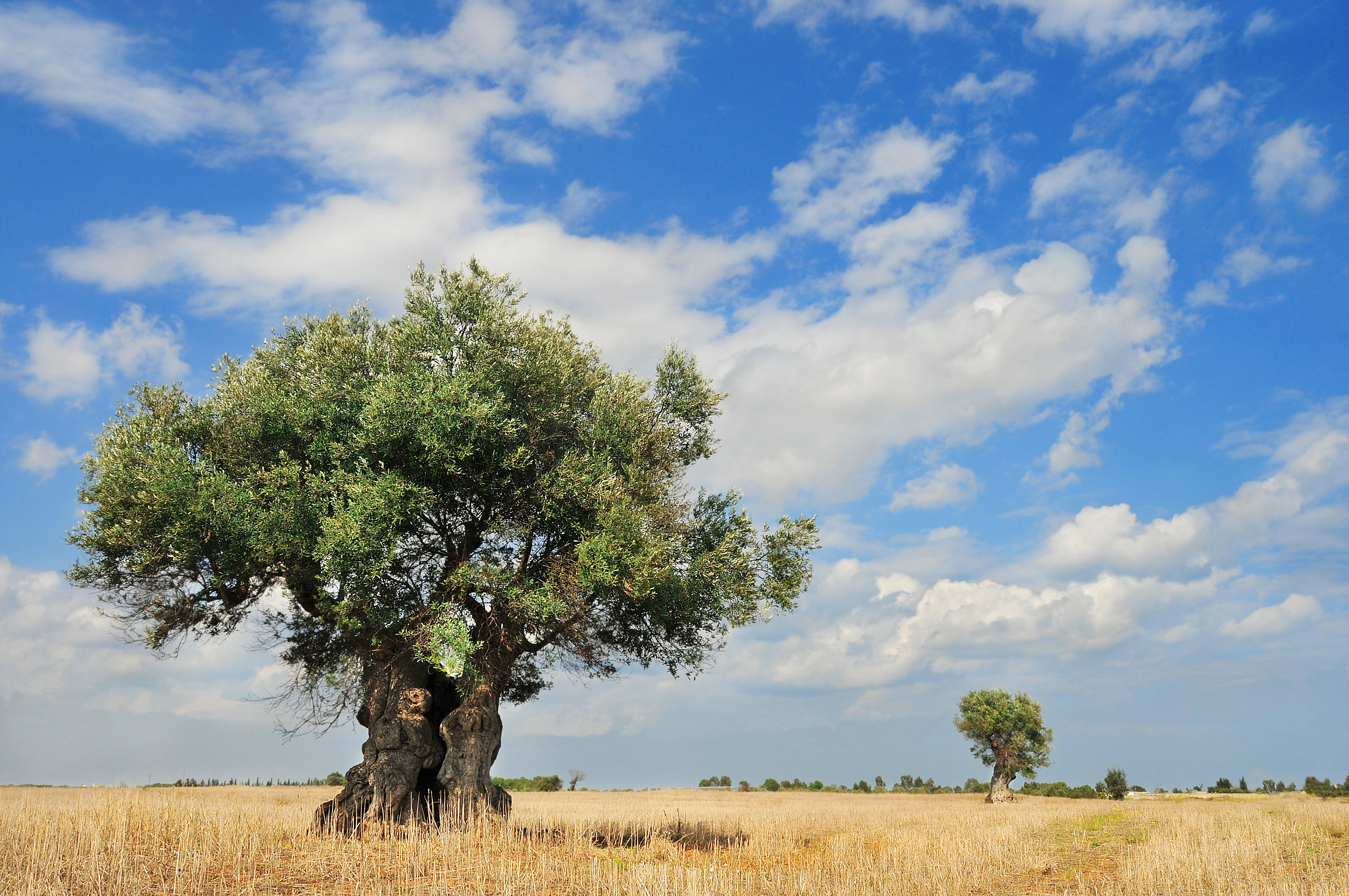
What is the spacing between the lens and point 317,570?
21.9m

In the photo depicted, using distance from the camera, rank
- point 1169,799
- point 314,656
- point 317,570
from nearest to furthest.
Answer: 1. point 317,570
2. point 314,656
3. point 1169,799

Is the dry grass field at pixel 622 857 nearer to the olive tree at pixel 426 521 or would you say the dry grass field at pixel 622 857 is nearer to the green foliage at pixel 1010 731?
the olive tree at pixel 426 521

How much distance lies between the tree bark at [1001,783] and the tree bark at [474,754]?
61.5 meters

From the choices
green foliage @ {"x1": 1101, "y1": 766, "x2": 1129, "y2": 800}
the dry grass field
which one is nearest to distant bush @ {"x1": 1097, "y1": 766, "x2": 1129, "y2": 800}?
green foliage @ {"x1": 1101, "y1": 766, "x2": 1129, "y2": 800}

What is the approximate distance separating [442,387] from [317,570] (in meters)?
6.49

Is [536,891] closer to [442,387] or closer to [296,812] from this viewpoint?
[442,387]

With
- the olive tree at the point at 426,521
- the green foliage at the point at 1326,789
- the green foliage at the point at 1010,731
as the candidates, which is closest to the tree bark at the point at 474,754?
the olive tree at the point at 426,521

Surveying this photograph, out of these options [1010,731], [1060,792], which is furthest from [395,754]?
[1060,792]

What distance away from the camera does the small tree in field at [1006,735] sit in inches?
2778

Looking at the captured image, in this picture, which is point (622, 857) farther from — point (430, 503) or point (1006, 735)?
point (1006, 735)

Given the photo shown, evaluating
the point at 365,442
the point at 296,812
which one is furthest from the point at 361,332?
the point at 296,812

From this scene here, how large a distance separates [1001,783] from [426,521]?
222 ft

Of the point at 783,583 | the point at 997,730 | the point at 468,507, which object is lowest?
the point at 997,730

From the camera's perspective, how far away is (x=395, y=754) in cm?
2302
